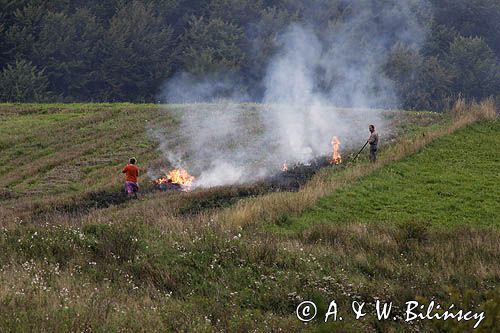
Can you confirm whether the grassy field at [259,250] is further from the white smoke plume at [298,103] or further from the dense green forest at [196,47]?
the dense green forest at [196,47]

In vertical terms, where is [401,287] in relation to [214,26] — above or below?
below

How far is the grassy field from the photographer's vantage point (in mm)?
10438

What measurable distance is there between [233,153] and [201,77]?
129 feet

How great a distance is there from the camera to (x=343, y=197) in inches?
829

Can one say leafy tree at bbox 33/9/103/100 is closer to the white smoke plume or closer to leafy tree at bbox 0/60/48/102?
leafy tree at bbox 0/60/48/102

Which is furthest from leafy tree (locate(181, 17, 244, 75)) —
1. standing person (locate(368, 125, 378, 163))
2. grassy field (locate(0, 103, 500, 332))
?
standing person (locate(368, 125, 378, 163))

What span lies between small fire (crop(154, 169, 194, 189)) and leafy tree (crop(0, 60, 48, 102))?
41.1 m

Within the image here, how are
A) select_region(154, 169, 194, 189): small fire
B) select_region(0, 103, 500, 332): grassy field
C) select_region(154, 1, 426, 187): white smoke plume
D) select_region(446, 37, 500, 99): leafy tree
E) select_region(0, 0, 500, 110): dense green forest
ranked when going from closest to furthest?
select_region(0, 103, 500, 332): grassy field → select_region(154, 169, 194, 189): small fire → select_region(154, 1, 426, 187): white smoke plume → select_region(0, 0, 500, 110): dense green forest → select_region(446, 37, 500, 99): leafy tree

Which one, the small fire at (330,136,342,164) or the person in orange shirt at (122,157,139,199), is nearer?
the person in orange shirt at (122,157,139,199)

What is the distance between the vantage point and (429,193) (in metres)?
21.8

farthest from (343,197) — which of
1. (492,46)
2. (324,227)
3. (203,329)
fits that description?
(492,46)

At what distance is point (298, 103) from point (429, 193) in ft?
78.8

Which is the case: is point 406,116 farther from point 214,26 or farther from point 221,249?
point 214,26

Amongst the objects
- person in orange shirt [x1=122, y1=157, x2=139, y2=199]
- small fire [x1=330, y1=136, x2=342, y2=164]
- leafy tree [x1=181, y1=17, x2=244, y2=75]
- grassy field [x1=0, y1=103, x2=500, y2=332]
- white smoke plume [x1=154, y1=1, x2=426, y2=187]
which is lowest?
grassy field [x1=0, y1=103, x2=500, y2=332]
